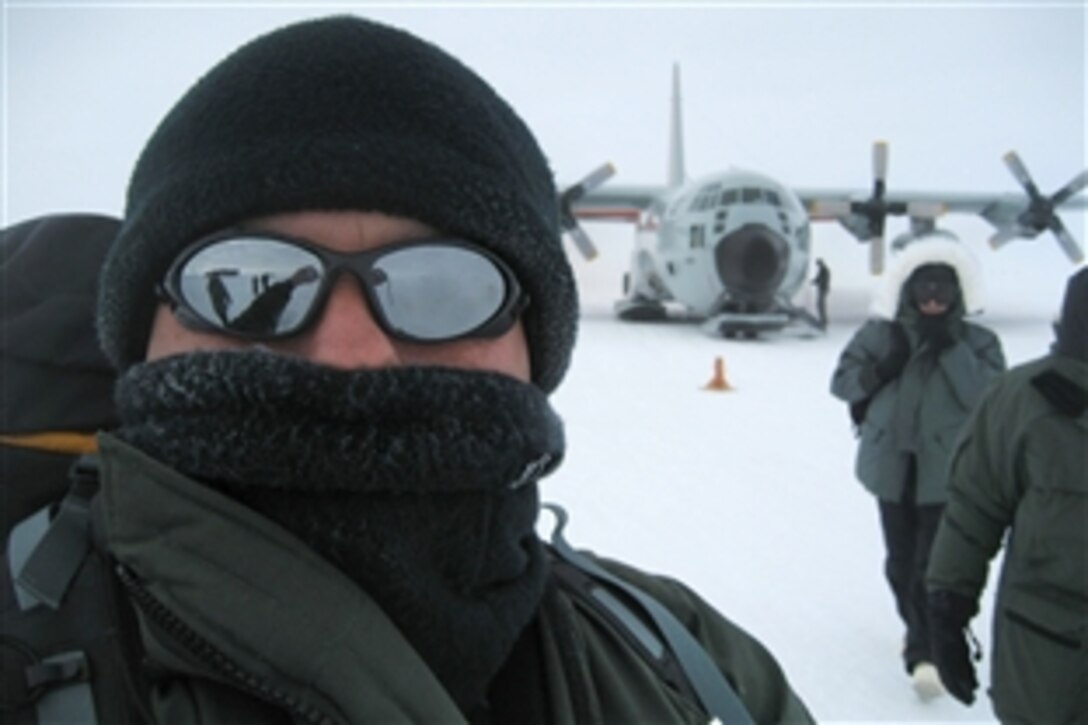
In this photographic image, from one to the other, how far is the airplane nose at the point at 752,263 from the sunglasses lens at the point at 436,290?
15897 mm

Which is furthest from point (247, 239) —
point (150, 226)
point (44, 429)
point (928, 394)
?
point (928, 394)

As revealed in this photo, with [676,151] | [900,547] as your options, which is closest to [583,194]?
[676,151]

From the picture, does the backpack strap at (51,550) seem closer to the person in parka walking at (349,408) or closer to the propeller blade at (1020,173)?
the person in parka walking at (349,408)

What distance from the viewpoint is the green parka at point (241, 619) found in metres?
0.95

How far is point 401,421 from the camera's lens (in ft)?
3.47

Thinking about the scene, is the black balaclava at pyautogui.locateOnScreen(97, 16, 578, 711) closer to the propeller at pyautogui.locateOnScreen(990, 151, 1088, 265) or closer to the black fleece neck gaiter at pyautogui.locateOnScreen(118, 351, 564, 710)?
the black fleece neck gaiter at pyautogui.locateOnScreen(118, 351, 564, 710)

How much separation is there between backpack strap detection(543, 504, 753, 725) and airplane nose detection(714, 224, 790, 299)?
15.7 m

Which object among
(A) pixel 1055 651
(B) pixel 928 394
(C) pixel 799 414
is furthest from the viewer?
(C) pixel 799 414

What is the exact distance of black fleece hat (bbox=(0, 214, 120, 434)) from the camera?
1393 mm

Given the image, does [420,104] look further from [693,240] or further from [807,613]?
[693,240]

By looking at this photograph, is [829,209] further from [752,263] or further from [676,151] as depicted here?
[676,151]

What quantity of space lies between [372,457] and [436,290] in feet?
0.90

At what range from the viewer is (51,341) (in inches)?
56.2

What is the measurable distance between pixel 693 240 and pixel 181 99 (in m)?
16.5
